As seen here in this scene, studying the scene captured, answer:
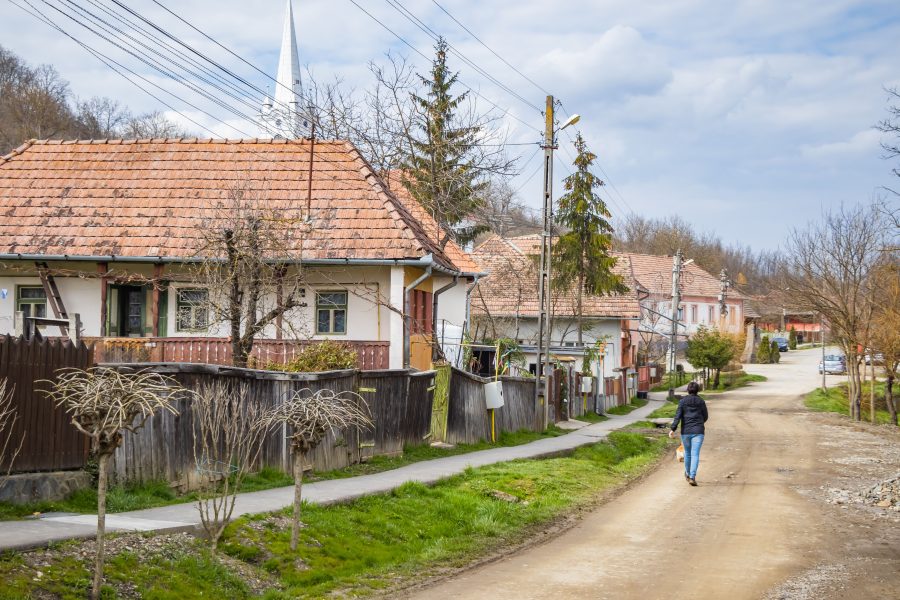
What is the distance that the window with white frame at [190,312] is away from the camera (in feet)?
74.1

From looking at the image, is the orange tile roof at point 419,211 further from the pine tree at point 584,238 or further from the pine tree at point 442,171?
the pine tree at point 584,238

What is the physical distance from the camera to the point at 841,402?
4950 cm

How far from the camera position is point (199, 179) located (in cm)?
2464

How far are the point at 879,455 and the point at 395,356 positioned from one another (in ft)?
40.0

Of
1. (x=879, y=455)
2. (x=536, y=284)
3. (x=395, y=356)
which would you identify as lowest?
(x=879, y=455)

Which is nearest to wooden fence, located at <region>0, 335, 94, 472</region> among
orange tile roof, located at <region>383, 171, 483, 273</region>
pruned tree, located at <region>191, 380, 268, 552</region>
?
pruned tree, located at <region>191, 380, 268, 552</region>

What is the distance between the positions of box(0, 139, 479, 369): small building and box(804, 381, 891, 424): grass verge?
28233mm

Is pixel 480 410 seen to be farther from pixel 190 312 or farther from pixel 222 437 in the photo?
pixel 222 437

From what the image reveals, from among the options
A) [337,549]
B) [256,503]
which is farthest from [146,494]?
[337,549]

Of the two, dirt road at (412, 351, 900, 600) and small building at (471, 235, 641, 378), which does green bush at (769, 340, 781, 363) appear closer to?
small building at (471, 235, 641, 378)

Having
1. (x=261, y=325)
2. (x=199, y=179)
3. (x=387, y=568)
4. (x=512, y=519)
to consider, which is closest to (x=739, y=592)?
(x=387, y=568)

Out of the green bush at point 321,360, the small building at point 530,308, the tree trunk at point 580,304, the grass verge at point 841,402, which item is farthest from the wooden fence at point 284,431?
the grass verge at point 841,402

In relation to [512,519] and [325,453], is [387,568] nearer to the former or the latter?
[512,519]

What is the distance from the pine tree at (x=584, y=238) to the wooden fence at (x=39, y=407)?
3626 cm
